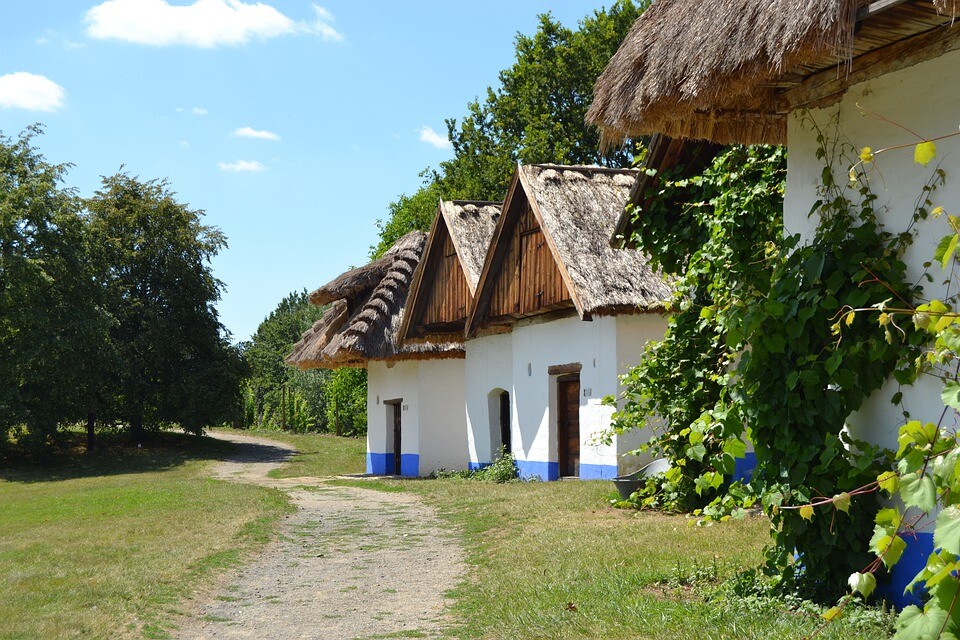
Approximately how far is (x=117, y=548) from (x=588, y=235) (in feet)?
27.0

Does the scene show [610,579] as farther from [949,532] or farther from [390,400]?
[390,400]

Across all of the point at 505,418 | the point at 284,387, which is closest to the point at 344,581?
the point at 505,418

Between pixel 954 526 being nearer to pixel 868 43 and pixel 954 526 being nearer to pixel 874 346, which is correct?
pixel 874 346

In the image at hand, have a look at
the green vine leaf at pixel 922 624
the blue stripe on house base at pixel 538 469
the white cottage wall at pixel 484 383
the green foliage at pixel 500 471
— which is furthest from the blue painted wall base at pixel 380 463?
the green vine leaf at pixel 922 624

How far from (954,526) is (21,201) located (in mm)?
28738

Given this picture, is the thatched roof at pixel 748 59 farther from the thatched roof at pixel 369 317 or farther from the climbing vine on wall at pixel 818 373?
the thatched roof at pixel 369 317

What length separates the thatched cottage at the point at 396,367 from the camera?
70.1 feet

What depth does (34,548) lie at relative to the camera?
1067cm

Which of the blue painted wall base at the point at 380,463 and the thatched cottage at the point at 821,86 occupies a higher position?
the thatched cottage at the point at 821,86

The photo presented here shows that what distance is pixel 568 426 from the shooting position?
1633 centimetres

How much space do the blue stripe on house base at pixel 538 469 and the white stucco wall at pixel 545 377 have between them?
2 centimetres

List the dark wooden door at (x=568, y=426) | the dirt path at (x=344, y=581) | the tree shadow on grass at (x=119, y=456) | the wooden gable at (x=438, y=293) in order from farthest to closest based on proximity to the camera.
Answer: the tree shadow on grass at (x=119, y=456), the wooden gable at (x=438, y=293), the dark wooden door at (x=568, y=426), the dirt path at (x=344, y=581)

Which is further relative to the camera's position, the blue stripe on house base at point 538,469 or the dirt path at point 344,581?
the blue stripe on house base at point 538,469

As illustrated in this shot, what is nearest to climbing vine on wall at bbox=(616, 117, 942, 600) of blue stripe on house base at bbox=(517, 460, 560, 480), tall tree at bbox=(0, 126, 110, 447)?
blue stripe on house base at bbox=(517, 460, 560, 480)
